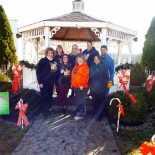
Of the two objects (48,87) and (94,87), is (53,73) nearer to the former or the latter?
(48,87)

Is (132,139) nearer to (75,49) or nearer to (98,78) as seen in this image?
(98,78)

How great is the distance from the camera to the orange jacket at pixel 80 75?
4872mm

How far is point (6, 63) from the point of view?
10781 millimetres

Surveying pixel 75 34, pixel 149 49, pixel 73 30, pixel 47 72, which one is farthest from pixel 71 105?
pixel 149 49

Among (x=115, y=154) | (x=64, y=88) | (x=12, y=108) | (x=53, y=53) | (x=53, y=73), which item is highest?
(x=53, y=53)

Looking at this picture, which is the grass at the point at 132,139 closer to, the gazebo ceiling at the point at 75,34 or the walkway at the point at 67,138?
the walkway at the point at 67,138

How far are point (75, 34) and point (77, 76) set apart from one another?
674 centimetres

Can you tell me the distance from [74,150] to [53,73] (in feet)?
7.30

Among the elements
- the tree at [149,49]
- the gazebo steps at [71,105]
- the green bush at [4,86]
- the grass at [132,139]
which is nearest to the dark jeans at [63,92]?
the gazebo steps at [71,105]

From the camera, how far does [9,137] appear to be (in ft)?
13.7

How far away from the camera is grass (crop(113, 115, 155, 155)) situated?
3.72 meters

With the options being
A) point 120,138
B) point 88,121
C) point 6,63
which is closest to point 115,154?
point 120,138

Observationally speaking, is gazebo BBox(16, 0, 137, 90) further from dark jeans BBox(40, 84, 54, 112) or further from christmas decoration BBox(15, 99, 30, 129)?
christmas decoration BBox(15, 99, 30, 129)

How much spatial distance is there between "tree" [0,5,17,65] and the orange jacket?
714 centimetres
